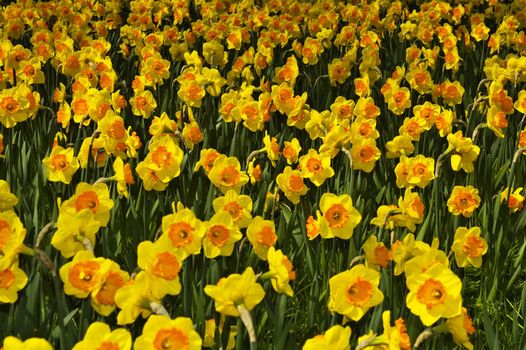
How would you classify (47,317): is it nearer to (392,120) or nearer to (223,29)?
(392,120)

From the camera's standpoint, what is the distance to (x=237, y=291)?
154cm

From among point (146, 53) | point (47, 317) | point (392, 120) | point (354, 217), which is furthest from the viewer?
point (146, 53)

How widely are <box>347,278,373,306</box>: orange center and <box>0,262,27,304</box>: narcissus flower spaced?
0.80 m

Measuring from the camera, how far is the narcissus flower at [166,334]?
4.60 feet

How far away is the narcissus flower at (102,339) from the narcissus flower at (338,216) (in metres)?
0.94

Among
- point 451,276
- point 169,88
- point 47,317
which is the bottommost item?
point 169,88

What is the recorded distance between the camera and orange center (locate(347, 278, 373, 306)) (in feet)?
5.60

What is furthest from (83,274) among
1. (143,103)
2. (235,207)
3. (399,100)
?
(399,100)

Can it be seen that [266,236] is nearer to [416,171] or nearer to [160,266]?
[160,266]

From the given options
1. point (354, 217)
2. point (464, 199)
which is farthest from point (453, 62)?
point (354, 217)

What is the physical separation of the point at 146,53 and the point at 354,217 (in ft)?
9.06

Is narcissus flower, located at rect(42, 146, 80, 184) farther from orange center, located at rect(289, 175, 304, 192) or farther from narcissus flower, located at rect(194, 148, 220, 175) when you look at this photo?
orange center, located at rect(289, 175, 304, 192)

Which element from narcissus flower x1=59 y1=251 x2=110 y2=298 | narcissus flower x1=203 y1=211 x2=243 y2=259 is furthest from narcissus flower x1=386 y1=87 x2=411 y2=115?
narcissus flower x1=59 y1=251 x2=110 y2=298

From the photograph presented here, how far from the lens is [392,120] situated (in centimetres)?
423
